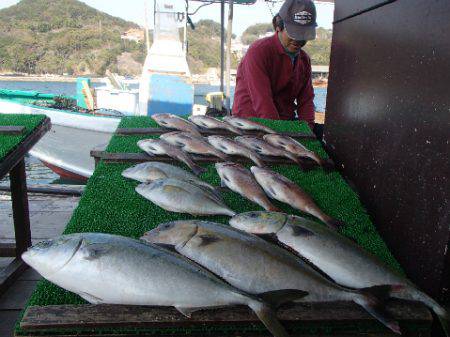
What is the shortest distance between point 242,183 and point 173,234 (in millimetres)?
818

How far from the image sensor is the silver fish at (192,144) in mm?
3121

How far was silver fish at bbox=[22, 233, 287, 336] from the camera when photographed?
4.70 feet

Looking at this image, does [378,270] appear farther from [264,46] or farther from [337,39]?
[264,46]

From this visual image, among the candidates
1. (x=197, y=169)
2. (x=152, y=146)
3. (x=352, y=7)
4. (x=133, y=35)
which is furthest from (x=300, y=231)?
(x=133, y=35)

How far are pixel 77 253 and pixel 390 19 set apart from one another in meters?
1.98

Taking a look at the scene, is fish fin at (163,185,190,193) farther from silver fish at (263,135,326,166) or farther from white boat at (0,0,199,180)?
white boat at (0,0,199,180)

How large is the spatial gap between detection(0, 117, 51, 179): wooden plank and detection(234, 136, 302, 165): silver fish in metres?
1.74

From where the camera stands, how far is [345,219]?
223 centimetres

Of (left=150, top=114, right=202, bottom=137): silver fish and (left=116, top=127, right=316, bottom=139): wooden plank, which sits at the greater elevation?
(left=150, top=114, right=202, bottom=137): silver fish

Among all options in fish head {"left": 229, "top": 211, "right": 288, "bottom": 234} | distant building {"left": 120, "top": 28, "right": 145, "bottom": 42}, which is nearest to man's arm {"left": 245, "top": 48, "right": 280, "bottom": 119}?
fish head {"left": 229, "top": 211, "right": 288, "bottom": 234}

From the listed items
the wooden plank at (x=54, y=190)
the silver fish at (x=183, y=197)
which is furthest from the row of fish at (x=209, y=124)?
the wooden plank at (x=54, y=190)

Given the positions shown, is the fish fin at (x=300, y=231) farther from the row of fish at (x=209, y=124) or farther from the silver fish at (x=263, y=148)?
the row of fish at (x=209, y=124)

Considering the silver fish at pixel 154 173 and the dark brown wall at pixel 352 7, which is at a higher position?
the dark brown wall at pixel 352 7

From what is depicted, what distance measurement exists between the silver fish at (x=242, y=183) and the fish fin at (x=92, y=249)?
3.41ft
